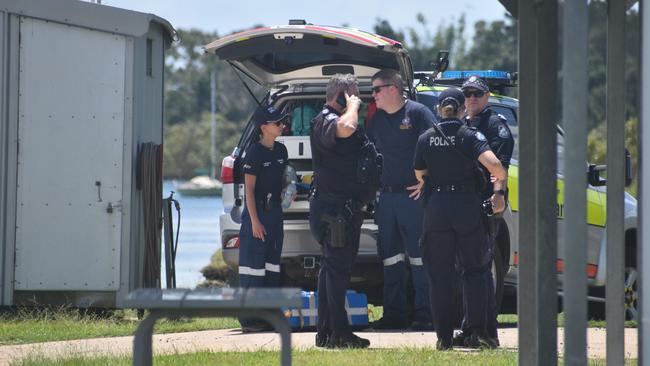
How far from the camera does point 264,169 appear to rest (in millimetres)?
9688

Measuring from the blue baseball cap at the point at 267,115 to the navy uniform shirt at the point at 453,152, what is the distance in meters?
1.40

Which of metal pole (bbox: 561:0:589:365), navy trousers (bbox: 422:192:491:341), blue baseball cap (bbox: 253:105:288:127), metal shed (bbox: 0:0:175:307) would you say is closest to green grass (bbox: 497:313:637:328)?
navy trousers (bbox: 422:192:491:341)

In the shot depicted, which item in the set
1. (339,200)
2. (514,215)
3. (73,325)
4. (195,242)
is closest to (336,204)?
(339,200)

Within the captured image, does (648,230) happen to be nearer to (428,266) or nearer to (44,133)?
(428,266)

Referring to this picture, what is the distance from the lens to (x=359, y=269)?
10445mm

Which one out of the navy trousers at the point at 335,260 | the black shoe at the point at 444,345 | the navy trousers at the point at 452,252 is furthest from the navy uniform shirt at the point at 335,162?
the black shoe at the point at 444,345

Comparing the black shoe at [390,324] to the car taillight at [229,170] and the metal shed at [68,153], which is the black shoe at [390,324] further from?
the metal shed at [68,153]

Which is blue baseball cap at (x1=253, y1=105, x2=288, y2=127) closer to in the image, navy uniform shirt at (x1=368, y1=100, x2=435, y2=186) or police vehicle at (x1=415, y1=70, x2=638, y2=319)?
navy uniform shirt at (x1=368, y1=100, x2=435, y2=186)

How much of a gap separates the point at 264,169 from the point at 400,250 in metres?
1.13

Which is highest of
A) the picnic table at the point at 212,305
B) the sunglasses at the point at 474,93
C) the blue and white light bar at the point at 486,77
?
the blue and white light bar at the point at 486,77

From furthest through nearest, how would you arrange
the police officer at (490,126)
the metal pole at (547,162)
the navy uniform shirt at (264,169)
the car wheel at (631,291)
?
the car wheel at (631,291), the navy uniform shirt at (264,169), the police officer at (490,126), the metal pole at (547,162)

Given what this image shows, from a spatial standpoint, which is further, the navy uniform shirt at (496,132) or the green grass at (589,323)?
the green grass at (589,323)

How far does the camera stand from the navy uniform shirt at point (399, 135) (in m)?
9.62

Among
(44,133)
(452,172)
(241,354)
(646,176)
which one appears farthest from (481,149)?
(44,133)
